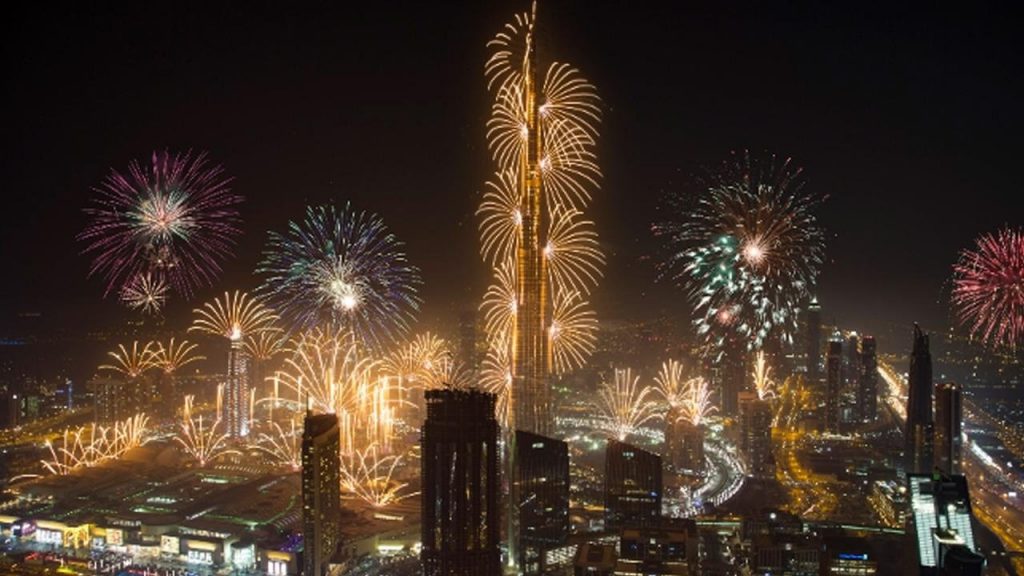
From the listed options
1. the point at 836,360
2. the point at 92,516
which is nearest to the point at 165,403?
the point at 92,516

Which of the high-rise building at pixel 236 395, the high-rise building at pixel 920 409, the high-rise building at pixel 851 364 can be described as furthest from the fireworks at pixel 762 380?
the high-rise building at pixel 236 395

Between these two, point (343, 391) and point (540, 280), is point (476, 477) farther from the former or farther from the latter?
point (343, 391)

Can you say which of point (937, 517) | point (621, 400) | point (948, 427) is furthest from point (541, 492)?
point (621, 400)

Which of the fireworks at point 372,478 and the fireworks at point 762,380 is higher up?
the fireworks at point 762,380

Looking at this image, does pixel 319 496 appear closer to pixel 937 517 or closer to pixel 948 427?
pixel 937 517

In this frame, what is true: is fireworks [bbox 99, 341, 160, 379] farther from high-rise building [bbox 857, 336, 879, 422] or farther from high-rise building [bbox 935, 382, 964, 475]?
high-rise building [bbox 857, 336, 879, 422]

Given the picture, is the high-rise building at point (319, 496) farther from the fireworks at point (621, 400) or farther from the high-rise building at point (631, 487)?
the fireworks at point (621, 400)

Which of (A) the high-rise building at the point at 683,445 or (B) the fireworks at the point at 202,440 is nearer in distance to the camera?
(A) the high-rise building at the point at 683,445
